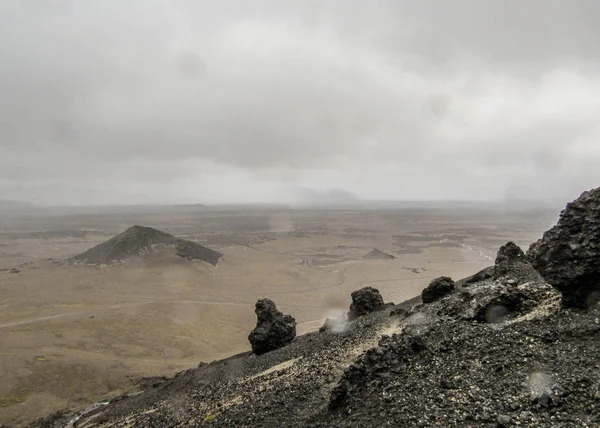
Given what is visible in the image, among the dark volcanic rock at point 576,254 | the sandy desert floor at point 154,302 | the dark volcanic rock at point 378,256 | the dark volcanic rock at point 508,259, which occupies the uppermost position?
the dark volcanic rock at point 576,254

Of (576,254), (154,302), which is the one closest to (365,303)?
(576,254)

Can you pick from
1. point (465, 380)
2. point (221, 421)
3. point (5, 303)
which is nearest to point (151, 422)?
point (221, 421)

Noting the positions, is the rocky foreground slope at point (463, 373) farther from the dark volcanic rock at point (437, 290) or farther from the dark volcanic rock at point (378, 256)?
the dark volcanic rock at point (378, 256)

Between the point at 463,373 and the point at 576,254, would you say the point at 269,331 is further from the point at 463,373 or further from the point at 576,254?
the point at 576,254

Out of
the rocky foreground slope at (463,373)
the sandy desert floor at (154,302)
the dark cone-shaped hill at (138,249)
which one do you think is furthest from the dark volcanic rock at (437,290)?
the dark cone-shaped hill at (138,249)

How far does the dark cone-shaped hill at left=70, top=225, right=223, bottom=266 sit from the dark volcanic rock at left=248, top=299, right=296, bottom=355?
52.3 meters

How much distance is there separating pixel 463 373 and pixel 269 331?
15.6 m

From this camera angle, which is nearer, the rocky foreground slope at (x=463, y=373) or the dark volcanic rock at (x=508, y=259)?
the rocky foreground slope at (x=463, y=373)

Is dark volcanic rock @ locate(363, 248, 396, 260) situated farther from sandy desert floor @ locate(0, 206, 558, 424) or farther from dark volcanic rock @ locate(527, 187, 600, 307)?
dark volcanic rock @ locate(527, 187, 600, 307)

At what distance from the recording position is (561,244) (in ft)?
42.2

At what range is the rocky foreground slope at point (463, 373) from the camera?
8953 mm

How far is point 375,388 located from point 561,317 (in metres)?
A: 6.78

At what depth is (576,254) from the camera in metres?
12.3

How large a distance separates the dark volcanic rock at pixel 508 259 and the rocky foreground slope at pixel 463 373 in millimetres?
976
